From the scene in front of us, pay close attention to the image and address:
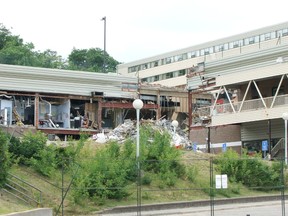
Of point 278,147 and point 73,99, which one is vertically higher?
point 73,99

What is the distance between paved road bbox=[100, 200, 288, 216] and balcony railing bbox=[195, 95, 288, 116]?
18.5 meters

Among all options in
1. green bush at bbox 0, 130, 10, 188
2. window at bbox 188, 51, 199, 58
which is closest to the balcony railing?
green bush at bbox 0, 130, 10, 188

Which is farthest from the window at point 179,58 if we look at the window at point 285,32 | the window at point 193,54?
the window at point 285,32

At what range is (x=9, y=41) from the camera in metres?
114

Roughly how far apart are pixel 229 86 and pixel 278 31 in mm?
41932

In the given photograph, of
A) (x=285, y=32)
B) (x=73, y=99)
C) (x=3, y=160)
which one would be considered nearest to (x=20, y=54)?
(x=285, y=32)

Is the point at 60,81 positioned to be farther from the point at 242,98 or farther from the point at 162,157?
the point at 162,157

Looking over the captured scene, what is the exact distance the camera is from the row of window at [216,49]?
95.3 meters

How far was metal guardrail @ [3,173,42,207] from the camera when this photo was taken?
85.0ft

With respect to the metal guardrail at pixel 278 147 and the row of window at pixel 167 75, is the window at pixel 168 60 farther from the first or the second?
the metal guardrail at pixel 278 147

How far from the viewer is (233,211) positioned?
96.1 ft

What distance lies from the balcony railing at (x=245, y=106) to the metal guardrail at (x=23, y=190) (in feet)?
87.1

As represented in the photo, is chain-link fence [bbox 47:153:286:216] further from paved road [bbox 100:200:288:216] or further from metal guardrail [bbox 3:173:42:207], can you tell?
metal guardrail [bbox 3:173:42:207]

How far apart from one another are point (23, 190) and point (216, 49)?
8215 centimetres
